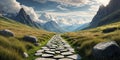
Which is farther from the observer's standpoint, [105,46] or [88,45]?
[88,45]

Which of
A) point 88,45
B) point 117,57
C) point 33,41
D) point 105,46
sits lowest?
point 117,57

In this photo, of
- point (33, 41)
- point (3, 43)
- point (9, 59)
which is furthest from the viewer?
point (33, 41)

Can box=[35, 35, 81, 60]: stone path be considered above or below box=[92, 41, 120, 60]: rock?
above

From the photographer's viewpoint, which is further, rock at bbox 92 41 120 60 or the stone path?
the stone path

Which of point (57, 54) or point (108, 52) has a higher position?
point (57, 54)

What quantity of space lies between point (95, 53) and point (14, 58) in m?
4.89

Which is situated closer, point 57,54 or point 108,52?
point 108,52

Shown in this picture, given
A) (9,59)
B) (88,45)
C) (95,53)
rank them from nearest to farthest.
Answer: (9,59)
(95,53)
(88,45)

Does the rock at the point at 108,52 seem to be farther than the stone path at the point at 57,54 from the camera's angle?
No

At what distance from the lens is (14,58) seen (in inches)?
442

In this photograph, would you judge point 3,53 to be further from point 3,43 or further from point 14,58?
point 3,43

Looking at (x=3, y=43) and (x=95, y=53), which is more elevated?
(x=3, y=43)

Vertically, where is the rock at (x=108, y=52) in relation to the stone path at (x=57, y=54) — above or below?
below

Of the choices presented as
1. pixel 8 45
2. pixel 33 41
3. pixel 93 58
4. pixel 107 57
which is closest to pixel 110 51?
pixel 107 57
